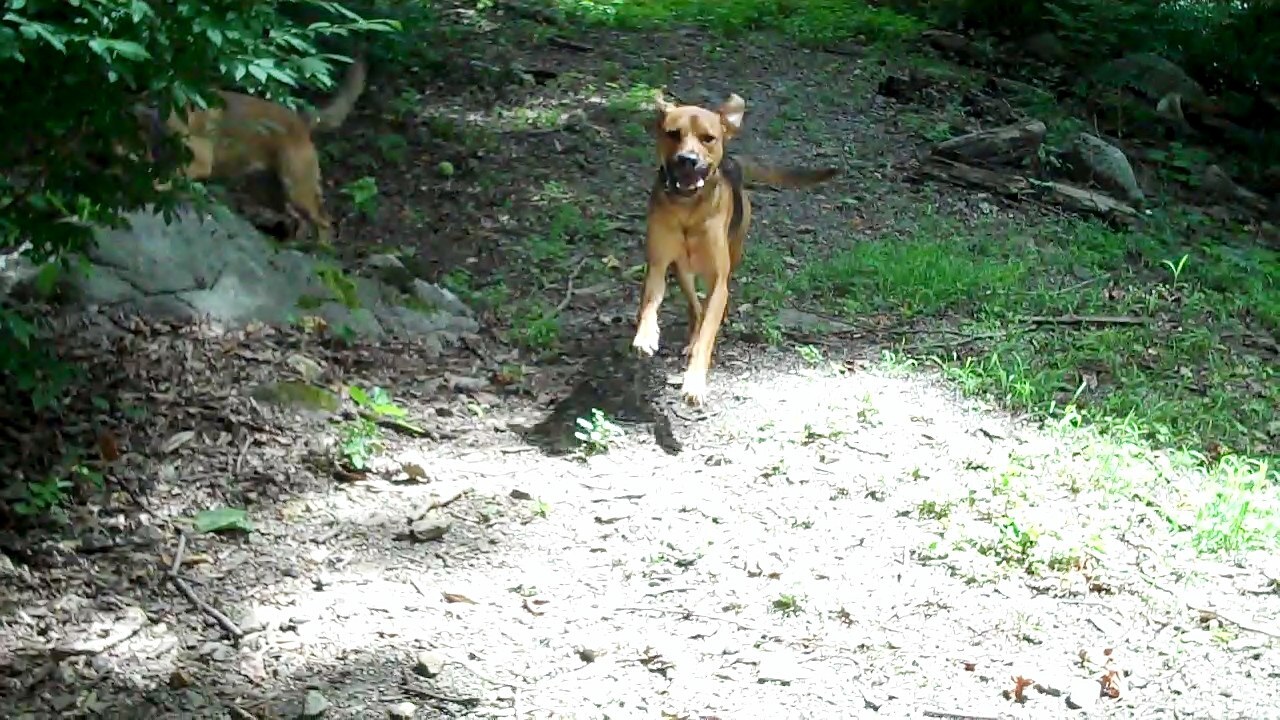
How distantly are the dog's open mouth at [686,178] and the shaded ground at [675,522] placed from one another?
0.99 m

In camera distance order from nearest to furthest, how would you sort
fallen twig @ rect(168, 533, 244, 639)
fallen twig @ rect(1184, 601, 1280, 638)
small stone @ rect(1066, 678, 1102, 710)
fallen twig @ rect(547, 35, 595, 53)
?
small stone @ rect(1066, 678, 1102, 710) < fallen twig @ rect(168, 533, 244, 639) < fallen twig @ rect(1184, 601, 1280, 638) < fallen twig @ rect(547, 35, 595, 53)

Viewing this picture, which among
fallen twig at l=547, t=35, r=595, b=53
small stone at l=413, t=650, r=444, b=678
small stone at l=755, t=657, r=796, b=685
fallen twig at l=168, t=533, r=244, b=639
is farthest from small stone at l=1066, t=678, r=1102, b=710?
fallen twig at l=547, t=35, r=595, b=53

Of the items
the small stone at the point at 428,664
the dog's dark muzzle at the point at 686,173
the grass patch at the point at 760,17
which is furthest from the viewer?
the grass patch at the point at 760,17

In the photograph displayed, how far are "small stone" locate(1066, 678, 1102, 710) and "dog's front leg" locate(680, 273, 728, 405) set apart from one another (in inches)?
97.8

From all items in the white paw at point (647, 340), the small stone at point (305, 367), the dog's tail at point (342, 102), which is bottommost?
the small stone at point (305, 367)

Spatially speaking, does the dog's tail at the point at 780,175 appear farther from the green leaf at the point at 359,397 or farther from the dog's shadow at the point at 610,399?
the green leaf at the point at 359,397

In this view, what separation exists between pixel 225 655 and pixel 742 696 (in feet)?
5.38

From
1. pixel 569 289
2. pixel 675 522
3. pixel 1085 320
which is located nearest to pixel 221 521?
pixel 675 522

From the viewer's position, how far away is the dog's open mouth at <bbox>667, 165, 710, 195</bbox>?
20.1 ft

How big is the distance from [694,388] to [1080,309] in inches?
116

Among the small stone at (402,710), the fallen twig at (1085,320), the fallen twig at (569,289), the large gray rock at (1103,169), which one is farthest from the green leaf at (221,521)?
the large gray rock at (1103,169)

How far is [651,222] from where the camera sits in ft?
21.3

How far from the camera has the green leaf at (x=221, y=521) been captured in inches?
191

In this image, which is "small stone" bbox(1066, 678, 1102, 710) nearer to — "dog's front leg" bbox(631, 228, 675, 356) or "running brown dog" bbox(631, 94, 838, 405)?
"running brown dog" bbox(631, 94, 838, 405)
